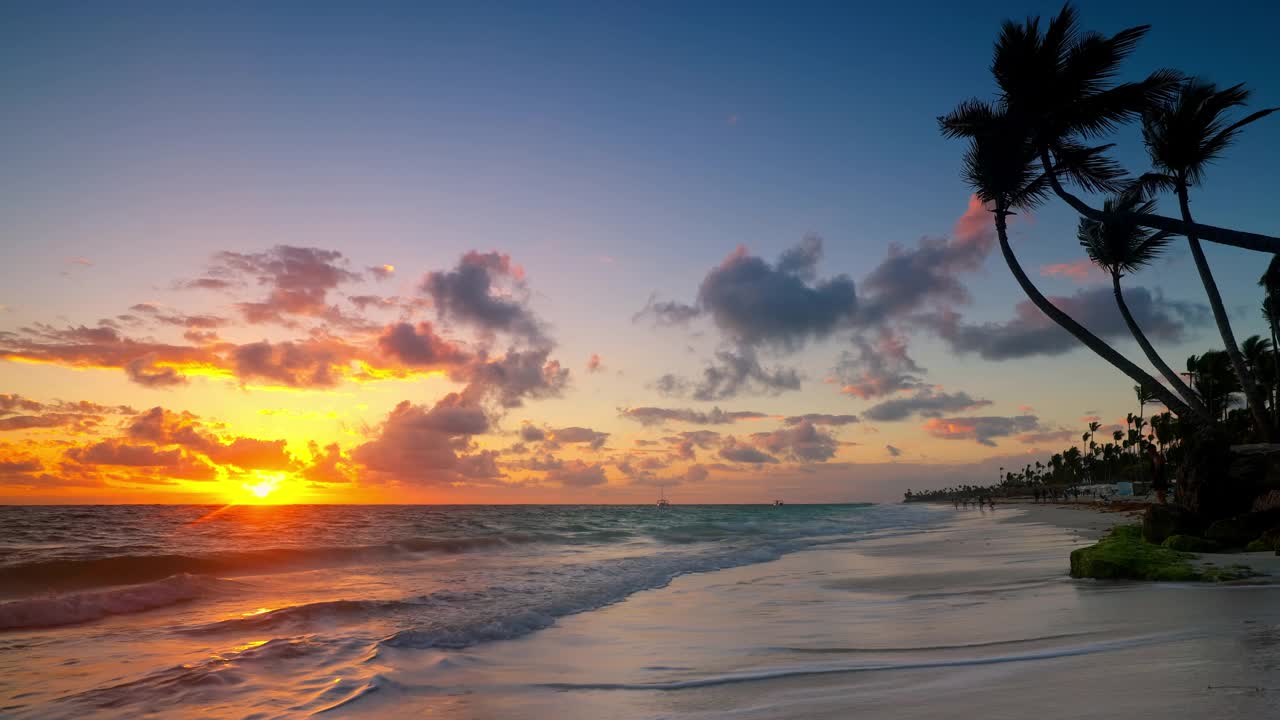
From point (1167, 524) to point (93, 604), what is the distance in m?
19.9

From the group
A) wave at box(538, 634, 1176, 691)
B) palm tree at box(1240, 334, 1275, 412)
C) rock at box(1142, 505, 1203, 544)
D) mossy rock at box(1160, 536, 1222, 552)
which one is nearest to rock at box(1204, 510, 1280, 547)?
mossy rock at box(1160, 536, 1222, 552)

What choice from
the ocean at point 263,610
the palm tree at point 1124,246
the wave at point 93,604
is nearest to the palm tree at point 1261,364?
the palm tree at point 1124,246

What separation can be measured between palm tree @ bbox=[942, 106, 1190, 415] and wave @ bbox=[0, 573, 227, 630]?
20541 mm

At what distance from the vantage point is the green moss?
9734 mm

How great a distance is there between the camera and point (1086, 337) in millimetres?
18641

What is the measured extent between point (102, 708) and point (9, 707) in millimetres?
978

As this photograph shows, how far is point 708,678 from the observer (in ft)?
20.5

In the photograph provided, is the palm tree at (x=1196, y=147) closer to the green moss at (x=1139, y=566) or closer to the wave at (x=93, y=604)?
the green moss at (x=1139, y=566)

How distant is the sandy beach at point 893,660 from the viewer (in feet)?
15.1

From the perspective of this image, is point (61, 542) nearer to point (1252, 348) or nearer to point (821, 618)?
point (821, 618)

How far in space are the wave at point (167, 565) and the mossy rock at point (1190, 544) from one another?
20993 mm

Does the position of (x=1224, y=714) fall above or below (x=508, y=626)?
above

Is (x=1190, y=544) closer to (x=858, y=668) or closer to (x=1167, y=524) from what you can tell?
(x=1167, y=524)

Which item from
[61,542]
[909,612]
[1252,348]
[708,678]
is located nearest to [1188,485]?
[909,612]
